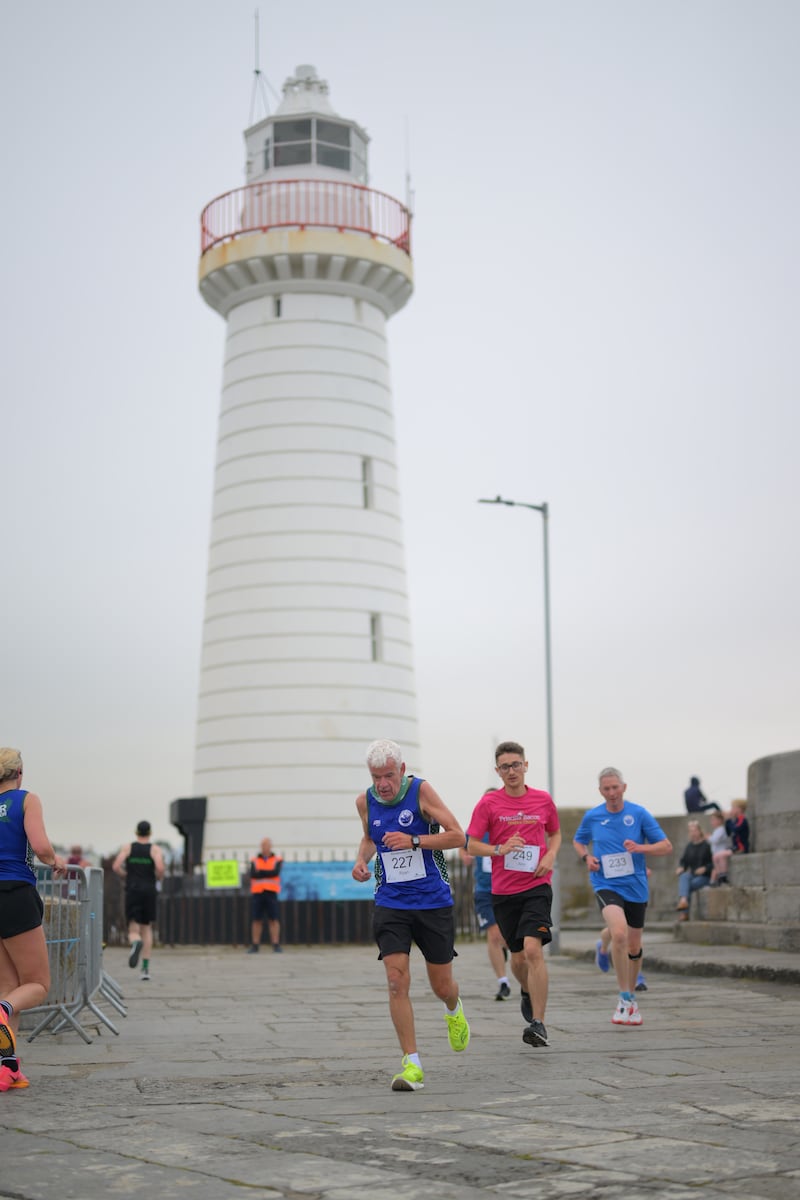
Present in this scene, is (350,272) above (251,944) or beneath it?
above

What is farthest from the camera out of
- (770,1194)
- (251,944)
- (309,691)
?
(309,691)

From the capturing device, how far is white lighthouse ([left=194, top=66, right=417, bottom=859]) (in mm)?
29359

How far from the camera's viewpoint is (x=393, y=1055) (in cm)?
1034

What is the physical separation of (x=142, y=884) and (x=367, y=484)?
1304 cm

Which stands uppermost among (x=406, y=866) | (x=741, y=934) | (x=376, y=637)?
(x=376, y=637)

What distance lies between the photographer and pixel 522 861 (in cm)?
1053

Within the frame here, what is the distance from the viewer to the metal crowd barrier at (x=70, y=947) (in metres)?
11.8

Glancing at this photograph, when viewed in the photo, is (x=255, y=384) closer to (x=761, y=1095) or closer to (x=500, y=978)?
(x=500, y=978)

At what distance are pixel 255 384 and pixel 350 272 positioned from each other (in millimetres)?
2782

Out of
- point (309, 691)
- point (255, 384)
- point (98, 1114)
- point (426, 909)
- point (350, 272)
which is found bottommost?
point (98, 1114)

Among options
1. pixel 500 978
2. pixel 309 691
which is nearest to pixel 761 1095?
pixel 500 978

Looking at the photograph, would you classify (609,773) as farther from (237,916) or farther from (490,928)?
(237,916)

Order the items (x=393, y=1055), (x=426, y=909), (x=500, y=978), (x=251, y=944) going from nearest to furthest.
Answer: (x=426, y=909)
(x=393, y=1055)
(x=500, y=978)
(x=251, y=944)

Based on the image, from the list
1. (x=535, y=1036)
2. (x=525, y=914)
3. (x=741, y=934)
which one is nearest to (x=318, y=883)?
(x=741, y=934)
